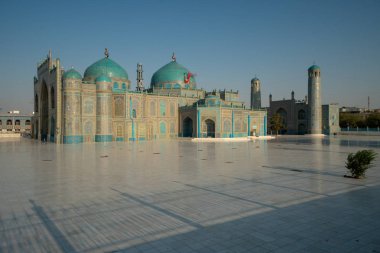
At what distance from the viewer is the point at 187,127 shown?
161ft

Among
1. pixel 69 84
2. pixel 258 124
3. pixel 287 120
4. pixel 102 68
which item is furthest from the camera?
pixel 287 120

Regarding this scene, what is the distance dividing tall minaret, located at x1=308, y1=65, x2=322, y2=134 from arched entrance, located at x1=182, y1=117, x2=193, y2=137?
29131 mm

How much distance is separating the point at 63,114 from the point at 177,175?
96.0ft

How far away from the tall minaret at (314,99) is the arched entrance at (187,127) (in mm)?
29131

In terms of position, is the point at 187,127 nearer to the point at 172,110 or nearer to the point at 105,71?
the point at 172,110

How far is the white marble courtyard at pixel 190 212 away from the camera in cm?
555

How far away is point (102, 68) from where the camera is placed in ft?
151

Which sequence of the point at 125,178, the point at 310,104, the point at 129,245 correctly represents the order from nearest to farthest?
the point at 129,245
the point at 125,178
the point at 310,104

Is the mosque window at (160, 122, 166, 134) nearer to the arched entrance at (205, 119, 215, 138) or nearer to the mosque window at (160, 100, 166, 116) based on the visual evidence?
the mosque window at (160, 100, 166, 116)

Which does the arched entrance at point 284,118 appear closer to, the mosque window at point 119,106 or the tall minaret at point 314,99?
the tall minaret at point 314,99

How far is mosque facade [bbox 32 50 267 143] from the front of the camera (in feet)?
124

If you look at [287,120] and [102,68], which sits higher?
[102,68]

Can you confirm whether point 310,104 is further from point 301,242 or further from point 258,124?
point 301,242

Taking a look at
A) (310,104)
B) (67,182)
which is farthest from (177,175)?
(310,104)
